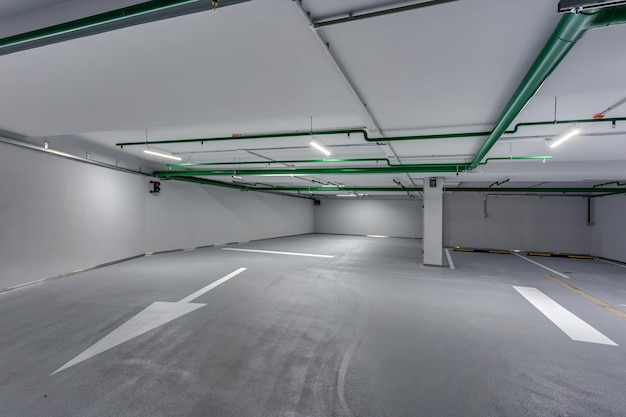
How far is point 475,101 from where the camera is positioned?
3176 mm

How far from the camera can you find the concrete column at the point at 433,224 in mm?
7945

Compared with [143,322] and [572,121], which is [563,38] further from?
[143,322]

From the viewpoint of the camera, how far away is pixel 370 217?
17.6 m

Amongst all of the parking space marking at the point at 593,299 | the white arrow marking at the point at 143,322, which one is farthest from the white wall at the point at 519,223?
the white arrow marking at the point at 143,322

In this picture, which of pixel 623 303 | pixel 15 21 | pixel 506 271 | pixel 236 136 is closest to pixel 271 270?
pixel 236 136

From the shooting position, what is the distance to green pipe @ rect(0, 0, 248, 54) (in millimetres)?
1667

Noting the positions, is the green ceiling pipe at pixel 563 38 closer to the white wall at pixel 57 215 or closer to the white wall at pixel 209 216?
the white wall at pixel 57 215

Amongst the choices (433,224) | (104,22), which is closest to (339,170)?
(433,224)

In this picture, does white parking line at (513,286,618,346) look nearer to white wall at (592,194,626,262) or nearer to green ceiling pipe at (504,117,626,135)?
green ceiling pipe at (504,117,626,135)

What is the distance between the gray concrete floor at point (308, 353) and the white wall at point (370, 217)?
11163 millimetres

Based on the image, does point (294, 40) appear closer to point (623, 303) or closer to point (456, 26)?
point (456, 26)

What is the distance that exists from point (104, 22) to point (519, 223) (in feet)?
47.5

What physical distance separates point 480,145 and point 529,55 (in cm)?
316

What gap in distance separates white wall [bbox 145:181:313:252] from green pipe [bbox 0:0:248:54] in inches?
285
